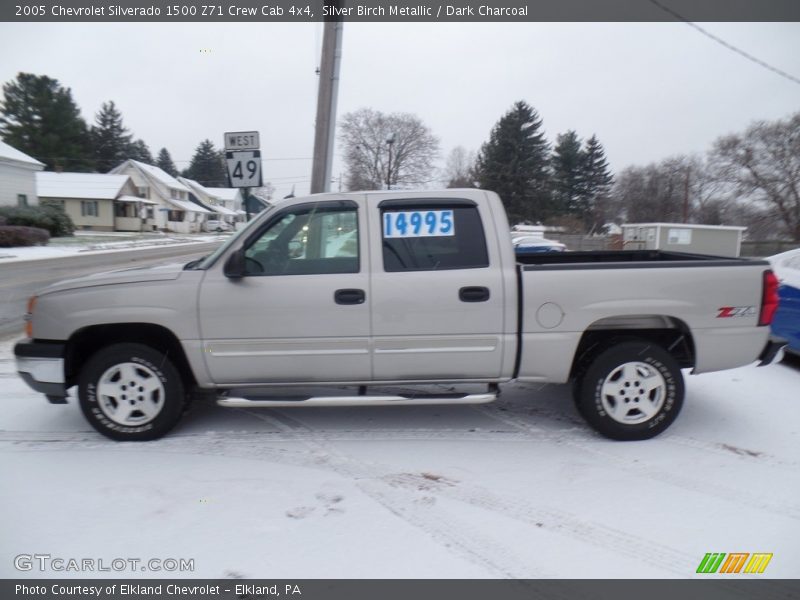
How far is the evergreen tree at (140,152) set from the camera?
81250 mm

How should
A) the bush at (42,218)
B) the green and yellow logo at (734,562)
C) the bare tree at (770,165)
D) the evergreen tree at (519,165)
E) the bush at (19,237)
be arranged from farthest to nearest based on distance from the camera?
the evergreen tree at (519,165) < the bare tree at (770,165) < the bush at (42,218) < the bush at (19,237) < the green and yellow logo at (734,562)

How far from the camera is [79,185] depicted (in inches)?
1816

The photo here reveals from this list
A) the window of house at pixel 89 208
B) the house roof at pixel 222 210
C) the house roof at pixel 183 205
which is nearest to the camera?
the window of house at pixel 89 208

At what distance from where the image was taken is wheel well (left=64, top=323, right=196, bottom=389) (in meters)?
3.93

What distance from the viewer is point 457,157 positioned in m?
78.6

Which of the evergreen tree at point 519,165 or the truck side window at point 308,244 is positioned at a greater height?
the evergreen tree at point 519,165

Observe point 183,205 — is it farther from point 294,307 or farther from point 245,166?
point 294,307

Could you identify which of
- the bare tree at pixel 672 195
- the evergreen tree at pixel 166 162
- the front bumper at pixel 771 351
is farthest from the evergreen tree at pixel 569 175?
the evergreen tree at pixel 166 162

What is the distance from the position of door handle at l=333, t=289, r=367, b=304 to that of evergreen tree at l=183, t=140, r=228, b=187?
106 metres

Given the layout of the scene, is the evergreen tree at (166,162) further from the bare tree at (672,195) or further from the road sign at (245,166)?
the road sign at (245,166)

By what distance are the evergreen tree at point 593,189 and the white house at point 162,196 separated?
4602cm

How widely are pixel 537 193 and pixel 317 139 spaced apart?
147 feet

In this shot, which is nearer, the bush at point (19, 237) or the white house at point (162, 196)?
the bush at point (19, 237)

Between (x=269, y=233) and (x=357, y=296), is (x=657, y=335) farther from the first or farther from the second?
(x=269, y=233)
